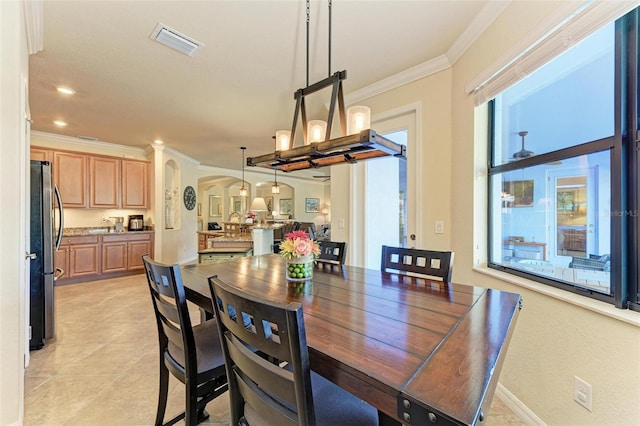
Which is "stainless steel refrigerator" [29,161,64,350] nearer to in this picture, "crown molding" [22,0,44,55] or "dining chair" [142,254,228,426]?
→ "crown molding" [22,0,44,55]

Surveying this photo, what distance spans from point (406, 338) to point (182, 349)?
118 centimetres

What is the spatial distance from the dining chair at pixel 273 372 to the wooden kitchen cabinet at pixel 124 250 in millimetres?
5498

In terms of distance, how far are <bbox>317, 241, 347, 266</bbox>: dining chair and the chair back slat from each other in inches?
52.5

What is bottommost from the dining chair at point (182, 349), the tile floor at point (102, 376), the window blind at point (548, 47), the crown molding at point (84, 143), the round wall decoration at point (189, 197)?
the tile floor at point (102, 376)

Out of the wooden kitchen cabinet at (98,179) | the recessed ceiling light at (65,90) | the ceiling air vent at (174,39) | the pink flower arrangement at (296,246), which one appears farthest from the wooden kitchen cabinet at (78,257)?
the pink flower arrangement at (296,246)

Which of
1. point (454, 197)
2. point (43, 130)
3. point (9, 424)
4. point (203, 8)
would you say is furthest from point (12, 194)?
point (43, 130)

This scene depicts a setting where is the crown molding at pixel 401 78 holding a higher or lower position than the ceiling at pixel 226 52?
lower

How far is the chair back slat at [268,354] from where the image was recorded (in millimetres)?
750

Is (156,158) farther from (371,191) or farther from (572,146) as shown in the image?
(572,146)

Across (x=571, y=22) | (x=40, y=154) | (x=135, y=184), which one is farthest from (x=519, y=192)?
(x=40, y=154)

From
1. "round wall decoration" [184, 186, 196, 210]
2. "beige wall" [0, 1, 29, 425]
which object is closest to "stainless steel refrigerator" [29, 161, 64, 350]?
"beige wall" [0, 1, 29, 425]

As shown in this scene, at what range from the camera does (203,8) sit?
1.93 metres

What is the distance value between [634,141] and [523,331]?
3.94ft

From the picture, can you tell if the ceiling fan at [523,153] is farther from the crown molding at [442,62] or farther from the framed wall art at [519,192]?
the crown molding at [442,62]
